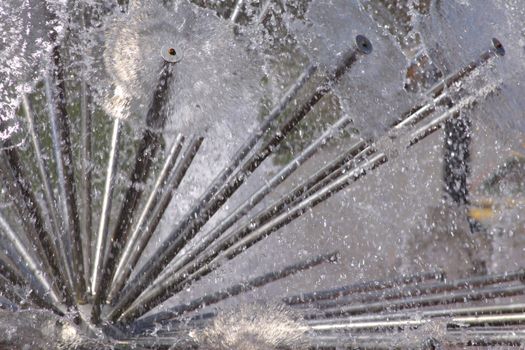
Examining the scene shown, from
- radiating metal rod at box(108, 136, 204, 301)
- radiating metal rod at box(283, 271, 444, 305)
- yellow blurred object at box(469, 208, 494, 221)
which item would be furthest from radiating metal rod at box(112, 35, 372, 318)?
yellow blurred object at box(469, 208, 494, 221)

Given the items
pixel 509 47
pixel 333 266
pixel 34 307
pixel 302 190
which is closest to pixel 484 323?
pixel 302 190

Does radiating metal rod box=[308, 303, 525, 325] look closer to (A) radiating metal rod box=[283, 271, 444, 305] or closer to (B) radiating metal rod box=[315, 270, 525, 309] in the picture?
(B) radiating metal rod box=[315, 270, 525, 309]

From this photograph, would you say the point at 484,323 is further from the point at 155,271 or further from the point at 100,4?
the point at 100,4

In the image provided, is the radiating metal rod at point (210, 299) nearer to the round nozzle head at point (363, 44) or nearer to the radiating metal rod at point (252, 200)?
the radiating metal rod at point (252, 200)

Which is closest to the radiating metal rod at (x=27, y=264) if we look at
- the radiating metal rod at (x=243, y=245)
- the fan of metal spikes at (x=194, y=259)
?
the fan of metal spikes at (x=194, y=259)

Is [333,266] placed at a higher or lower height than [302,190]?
higher

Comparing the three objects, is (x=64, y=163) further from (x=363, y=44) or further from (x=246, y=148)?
(x=363, y=44)
